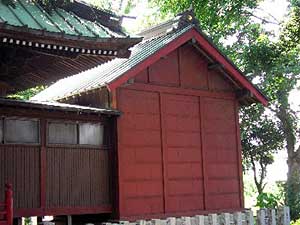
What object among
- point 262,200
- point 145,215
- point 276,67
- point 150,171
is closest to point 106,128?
point 150,171

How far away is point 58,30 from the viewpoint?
29.1ft

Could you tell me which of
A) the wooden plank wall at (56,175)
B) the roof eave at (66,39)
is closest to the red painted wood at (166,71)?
the wooden plank wall at (56,175)

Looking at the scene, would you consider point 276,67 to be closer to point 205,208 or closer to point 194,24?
point 194,24

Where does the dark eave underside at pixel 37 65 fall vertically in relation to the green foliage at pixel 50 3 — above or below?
below

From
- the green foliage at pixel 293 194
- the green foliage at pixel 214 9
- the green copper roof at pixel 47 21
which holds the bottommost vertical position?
the green foliage at pixel 293 194

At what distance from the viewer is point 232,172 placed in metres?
16.8

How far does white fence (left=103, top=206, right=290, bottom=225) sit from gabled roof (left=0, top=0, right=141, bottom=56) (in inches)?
141

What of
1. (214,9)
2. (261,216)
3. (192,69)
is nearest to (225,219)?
(261,216)

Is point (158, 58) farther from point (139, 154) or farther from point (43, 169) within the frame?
point (43, 169)

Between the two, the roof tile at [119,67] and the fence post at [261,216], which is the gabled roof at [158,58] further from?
the fence post at [261,216]

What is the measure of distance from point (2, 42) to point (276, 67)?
13045 mm

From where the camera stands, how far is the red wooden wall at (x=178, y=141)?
46.8ft

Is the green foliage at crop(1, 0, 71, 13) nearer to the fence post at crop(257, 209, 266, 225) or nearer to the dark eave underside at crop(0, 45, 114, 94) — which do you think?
the dark eave underside at crop(0, 45, 114, 94)

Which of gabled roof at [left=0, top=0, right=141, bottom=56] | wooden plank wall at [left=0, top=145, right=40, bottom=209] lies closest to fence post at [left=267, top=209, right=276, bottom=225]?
gabled roof at [left=0, top=0, right=141, bottom=56]
